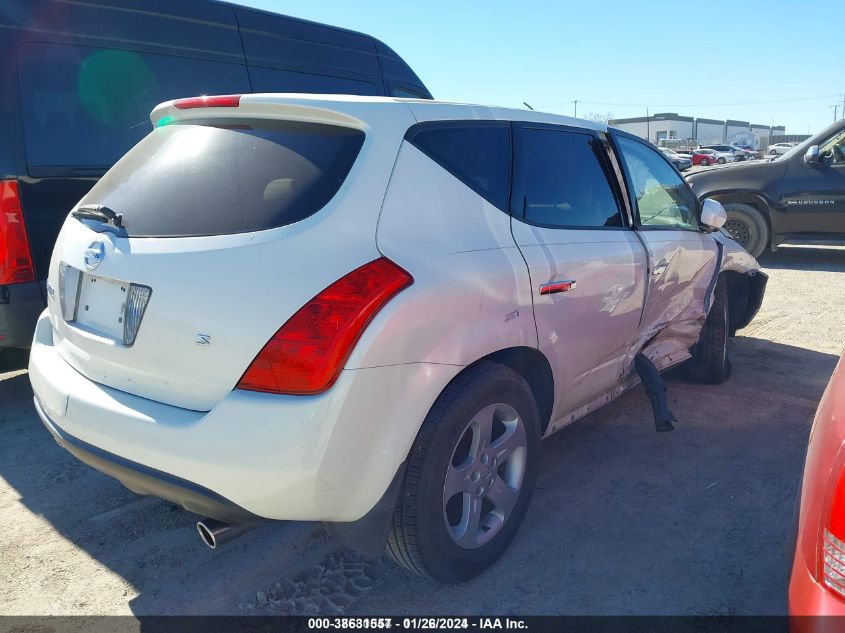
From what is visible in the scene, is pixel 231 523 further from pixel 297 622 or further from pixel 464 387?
pixel 464 387

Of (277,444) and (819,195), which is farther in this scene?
(819,195)

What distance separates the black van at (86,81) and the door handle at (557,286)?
9.22 feet

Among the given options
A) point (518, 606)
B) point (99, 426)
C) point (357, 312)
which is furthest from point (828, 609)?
point (99, 426)

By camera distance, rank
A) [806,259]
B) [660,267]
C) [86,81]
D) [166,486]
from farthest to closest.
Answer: [806,259] < [86,81] < [660,267] < [166,486]

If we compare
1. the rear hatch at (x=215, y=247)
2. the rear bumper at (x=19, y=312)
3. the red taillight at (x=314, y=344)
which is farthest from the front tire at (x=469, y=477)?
the rear bumper at (x=19, y=312)

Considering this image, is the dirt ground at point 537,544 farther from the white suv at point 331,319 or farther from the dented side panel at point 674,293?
the dented side panel at point 674,293

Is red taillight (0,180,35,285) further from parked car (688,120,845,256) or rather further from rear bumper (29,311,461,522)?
parked car (688,120,845,256)

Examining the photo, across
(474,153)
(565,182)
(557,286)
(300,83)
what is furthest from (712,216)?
(300,83)

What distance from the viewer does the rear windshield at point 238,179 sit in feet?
7.03

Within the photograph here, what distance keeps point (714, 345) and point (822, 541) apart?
3.18 meters

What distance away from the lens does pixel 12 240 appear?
366 centimetres

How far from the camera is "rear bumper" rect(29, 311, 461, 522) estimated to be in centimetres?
194

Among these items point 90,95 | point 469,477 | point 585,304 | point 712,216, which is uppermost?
point 90,95

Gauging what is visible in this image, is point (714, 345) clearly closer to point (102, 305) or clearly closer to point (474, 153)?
point (474, 153)
